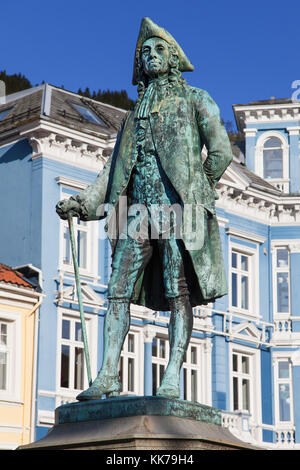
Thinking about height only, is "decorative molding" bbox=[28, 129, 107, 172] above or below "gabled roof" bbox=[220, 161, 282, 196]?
below

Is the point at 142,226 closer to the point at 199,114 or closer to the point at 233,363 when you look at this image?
the point at 199,114

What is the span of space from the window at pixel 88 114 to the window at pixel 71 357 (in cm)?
566

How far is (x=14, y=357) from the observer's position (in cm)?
2375

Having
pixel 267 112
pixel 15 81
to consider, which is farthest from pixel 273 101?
pixel 15 81

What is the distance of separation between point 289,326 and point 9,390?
10277 mm

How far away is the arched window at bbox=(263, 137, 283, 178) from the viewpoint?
1319 inches

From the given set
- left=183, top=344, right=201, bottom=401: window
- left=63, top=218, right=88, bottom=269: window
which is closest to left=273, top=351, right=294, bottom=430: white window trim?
left=183, top=344, right=201, bottom=401: window

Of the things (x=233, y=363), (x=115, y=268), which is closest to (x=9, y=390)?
(x=233, y=363)

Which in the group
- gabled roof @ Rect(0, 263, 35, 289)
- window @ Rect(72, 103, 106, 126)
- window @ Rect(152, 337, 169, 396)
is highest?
window @ Rect(72, 103, 106, 126)

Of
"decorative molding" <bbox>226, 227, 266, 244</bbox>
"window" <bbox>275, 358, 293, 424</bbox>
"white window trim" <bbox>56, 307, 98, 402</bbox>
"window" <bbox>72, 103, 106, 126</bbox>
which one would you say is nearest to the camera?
"white window trim" <bbox>56, 307, 98, 402</bbox>

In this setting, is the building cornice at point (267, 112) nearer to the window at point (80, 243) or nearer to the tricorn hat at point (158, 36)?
the window at point (80, 243)

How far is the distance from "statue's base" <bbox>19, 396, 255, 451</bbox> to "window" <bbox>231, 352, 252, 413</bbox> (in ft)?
74.5

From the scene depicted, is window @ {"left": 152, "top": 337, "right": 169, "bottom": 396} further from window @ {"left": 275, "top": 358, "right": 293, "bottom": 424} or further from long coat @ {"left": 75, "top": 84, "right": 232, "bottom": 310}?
long coat @ {"left": 75, "top": 84, "right": 232, "bottom": 310}

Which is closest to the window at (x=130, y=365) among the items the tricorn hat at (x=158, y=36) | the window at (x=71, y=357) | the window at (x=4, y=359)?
the window at (x=71, y=357)
